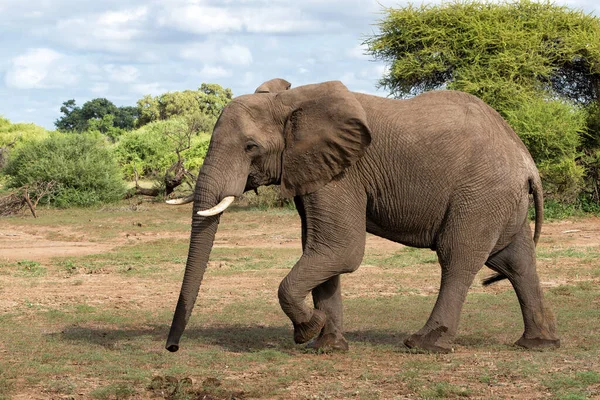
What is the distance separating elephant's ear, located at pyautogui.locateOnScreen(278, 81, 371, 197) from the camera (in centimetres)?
758

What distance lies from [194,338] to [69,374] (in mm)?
1966

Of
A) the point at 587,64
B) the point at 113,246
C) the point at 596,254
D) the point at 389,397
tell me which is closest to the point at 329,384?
the point at 389,397

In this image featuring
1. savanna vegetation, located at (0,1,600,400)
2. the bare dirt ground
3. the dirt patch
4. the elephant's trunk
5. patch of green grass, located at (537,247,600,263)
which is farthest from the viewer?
the dirt patch

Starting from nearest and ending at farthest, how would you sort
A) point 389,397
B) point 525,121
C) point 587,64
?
point 389,397 → point 525,121 → point 587,64

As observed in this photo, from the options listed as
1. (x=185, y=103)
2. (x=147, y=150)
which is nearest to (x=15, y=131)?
(x=185, y=103)

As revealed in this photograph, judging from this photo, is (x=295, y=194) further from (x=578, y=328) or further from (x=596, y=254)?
(x=596, y=254)

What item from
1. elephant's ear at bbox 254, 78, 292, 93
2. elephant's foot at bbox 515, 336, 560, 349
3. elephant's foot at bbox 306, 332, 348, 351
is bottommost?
elephant's foot at bbox 515, 336, 560, 349

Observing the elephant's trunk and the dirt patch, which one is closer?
the elephant's trunk

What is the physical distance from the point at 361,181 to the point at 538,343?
2.28 m

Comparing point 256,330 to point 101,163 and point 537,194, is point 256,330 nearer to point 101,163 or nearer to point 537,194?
point 537,194

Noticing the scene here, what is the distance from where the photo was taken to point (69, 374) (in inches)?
280

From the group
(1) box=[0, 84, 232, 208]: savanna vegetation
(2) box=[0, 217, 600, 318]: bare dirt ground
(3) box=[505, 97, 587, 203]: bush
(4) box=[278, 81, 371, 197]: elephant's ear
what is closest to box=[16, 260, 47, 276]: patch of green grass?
(2) box=[0, 217, 600, 318]: bare dirt ground

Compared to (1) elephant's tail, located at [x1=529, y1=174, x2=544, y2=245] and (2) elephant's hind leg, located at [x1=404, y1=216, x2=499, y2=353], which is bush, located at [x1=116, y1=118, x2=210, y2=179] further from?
(2) elephant's hind leg, located at [x1=404, y1=216, x2=499, y2=353]

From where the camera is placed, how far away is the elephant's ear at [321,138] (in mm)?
7578
